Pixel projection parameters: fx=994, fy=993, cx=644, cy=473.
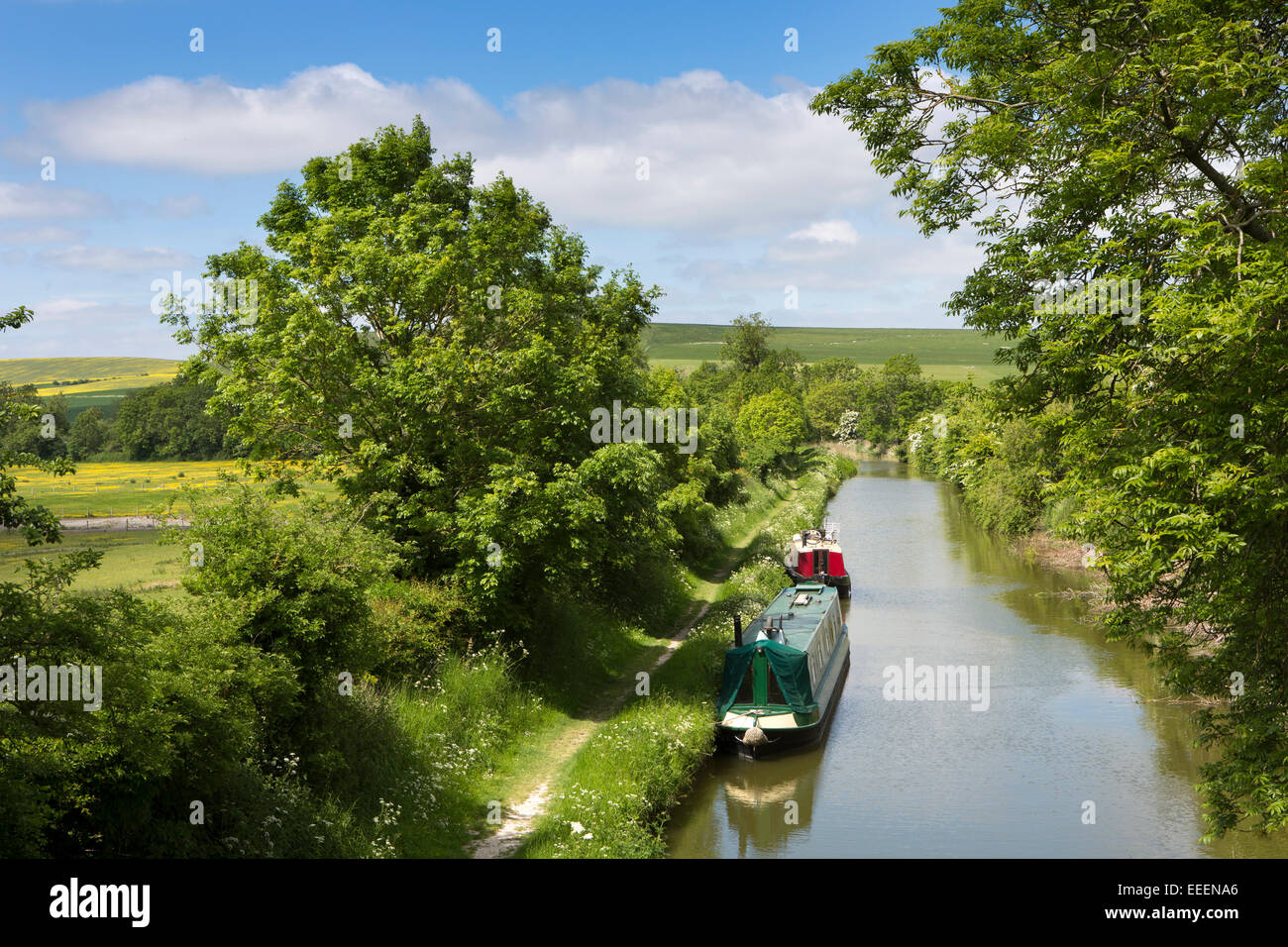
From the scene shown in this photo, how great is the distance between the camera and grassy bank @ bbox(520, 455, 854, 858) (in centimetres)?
1256

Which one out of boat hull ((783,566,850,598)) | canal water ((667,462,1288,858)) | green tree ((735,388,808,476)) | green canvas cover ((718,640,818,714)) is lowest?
canal water ((667,462,1288,858))

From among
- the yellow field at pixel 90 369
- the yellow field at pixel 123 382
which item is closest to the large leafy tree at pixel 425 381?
the yellow field at pixel 123 382

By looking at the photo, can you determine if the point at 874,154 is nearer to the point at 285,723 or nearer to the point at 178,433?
the point at 285,723

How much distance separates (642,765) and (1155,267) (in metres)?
9.79

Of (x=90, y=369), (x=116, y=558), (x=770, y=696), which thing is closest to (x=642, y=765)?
(x=770, y=696)

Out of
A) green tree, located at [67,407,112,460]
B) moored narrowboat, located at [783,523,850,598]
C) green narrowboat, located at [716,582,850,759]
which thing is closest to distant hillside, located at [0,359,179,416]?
green tree, located at [67,407,112,460]

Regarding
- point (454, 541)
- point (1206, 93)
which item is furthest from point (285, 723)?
point (1206, 93)

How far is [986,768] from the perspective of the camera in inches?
705

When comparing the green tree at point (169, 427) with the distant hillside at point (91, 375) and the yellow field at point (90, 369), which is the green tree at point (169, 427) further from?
the yellow field at point (90, 369)

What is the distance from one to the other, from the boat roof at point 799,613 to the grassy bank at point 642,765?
1.04 metres

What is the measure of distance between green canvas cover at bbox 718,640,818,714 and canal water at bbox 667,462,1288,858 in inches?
39.7

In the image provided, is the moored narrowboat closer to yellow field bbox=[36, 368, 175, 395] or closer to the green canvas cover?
the green canvas cover

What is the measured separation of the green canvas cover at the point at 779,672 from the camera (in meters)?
18.8

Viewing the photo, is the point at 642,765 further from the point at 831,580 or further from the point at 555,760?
the point at 831,580
